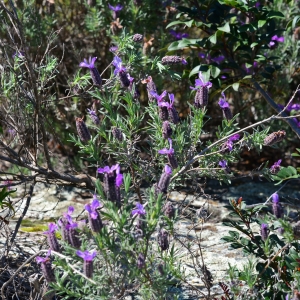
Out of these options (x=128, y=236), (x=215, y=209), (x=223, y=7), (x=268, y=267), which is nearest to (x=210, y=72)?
(x=223, y=7)

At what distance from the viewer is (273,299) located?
2.56m

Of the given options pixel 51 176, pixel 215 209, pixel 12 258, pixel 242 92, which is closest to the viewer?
pixel 12 258

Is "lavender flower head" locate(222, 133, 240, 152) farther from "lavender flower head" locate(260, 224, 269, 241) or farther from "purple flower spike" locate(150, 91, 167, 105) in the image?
"lavender flower head" locate(260, 224, 269, 241)

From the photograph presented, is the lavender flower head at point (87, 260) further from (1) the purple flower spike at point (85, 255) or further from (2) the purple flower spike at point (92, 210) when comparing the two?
(2) the purple flower spike at point (92, 210)

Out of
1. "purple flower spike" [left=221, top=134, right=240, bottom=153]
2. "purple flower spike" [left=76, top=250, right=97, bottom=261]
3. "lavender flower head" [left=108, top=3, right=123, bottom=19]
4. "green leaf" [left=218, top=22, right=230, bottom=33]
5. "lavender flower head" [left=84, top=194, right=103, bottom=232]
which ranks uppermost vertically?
"lavender flower head" [left=108, top=3, right=123, bottom=19]

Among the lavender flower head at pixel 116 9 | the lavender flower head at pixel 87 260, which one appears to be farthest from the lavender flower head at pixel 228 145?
the lavender flower head at pixel 116 9

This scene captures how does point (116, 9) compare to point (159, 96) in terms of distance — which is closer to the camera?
point (159, 96)

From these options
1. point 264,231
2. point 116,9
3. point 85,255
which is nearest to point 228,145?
point 264,231

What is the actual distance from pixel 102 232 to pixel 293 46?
120 inches

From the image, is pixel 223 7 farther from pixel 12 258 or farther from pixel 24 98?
pixel 12 258

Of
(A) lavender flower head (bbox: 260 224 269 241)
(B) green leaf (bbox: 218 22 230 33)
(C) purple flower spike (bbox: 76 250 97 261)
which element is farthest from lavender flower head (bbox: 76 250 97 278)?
(B) green leaf (bbox: 218 22 230 33)

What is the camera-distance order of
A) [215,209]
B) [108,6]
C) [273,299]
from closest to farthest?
[273,299]
[215,209]
[108,6]

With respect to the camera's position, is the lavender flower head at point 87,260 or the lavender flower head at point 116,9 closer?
the lavender flower head at point 87,260

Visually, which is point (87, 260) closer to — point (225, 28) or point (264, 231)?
point (264, 231)
